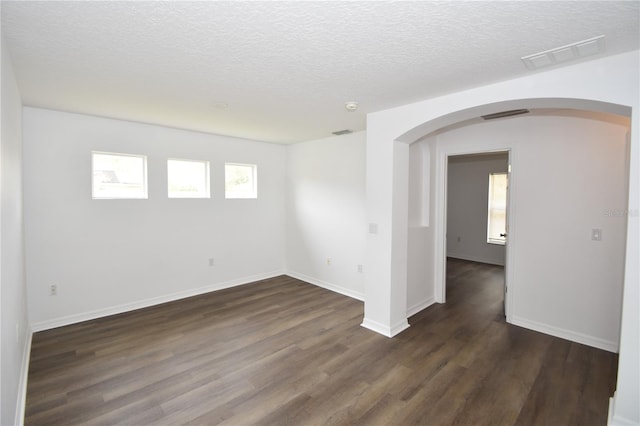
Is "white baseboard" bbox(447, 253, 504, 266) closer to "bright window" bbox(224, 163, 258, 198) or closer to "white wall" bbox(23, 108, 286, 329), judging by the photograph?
"white wall" bbox(23, 108, 286, 329)

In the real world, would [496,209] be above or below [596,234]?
above

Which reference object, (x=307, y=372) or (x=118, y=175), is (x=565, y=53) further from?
(x=118, y=175)

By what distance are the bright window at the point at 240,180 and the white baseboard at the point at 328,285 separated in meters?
1.69

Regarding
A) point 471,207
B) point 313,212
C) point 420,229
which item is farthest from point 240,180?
point 471,207

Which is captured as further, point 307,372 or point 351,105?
point 351,105

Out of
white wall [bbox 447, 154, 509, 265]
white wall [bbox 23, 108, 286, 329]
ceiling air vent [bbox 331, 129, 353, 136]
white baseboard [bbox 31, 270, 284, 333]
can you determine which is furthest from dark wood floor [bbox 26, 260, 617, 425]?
white wall [bbox 447, 154, 509, 265]

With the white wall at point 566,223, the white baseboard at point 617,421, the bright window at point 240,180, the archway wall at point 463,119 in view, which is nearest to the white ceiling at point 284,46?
the archway wall at point 463,119

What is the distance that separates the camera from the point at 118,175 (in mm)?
4078

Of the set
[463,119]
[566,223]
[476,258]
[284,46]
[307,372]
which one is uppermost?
[284,46]

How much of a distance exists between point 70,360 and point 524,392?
407 cm

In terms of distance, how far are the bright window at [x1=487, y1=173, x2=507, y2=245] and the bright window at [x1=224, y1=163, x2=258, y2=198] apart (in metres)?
5.39

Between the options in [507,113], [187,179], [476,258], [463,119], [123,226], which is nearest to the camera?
[463,119]

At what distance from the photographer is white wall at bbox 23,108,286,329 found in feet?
11.5

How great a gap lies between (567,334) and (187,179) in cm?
533
